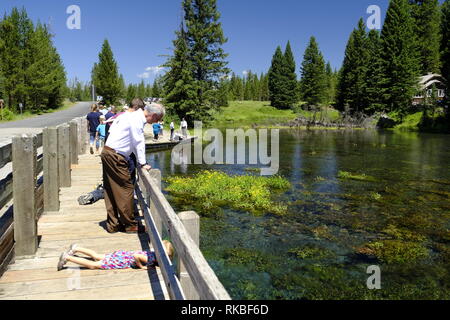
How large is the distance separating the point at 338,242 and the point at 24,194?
823cm

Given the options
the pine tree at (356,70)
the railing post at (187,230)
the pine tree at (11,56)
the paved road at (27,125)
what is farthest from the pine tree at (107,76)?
the railing post at (187,230)

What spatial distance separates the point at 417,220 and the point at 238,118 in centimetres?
7135

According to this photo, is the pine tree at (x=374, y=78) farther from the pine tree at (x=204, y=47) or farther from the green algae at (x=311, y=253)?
the green algae at (x=311, y=253)

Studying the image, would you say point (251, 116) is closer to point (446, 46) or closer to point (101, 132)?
point (446, 46)

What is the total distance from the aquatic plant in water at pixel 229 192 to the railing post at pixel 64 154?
201 inches

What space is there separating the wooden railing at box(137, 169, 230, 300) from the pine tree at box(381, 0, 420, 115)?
72.8 metres

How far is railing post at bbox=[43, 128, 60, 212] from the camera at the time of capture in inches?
256

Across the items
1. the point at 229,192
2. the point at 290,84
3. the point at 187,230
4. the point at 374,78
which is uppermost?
Result: the point at 290,84

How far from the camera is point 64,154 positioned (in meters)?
8.12

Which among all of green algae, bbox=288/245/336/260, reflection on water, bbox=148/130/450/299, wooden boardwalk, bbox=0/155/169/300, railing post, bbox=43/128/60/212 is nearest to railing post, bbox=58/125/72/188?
railing post, bbox=43/128/60/212

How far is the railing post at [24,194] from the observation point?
181 inches

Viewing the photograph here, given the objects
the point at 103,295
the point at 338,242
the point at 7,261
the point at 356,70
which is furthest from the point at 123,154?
the point at 356,70
